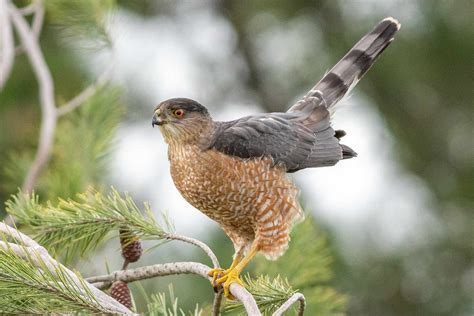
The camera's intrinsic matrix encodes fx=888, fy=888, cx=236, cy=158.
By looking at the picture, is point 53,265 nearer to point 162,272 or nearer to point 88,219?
point 162,272

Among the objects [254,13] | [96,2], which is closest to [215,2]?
[254,13]

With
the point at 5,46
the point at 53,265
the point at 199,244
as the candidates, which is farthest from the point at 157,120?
the point at 53,265

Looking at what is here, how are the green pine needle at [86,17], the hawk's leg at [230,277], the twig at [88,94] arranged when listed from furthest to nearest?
the green pine needle at [86,17], the twig at [88,94], the hawk's leg at [230,277]

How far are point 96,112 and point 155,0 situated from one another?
557 cm

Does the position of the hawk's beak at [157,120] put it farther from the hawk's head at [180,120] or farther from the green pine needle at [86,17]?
the green pine needle at [86,17]

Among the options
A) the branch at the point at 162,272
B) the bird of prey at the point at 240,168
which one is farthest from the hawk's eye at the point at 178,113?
the branch at the point at 162,272

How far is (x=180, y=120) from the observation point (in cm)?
421

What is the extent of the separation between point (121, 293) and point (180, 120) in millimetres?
1403

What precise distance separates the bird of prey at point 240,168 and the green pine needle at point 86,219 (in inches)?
22.4

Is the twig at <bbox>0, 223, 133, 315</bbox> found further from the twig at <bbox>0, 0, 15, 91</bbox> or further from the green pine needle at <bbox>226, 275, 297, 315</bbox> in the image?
the twig at <bbox>0, 0, 15, 91</bbox>

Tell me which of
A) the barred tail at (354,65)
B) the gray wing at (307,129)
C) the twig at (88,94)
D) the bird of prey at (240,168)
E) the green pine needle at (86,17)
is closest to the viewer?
the bird of prey at (240,168)

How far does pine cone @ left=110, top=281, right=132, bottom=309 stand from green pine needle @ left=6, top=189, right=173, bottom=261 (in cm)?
25

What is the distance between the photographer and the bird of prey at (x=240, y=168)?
4.00m

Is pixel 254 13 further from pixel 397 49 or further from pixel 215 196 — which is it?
pixel 215 196
